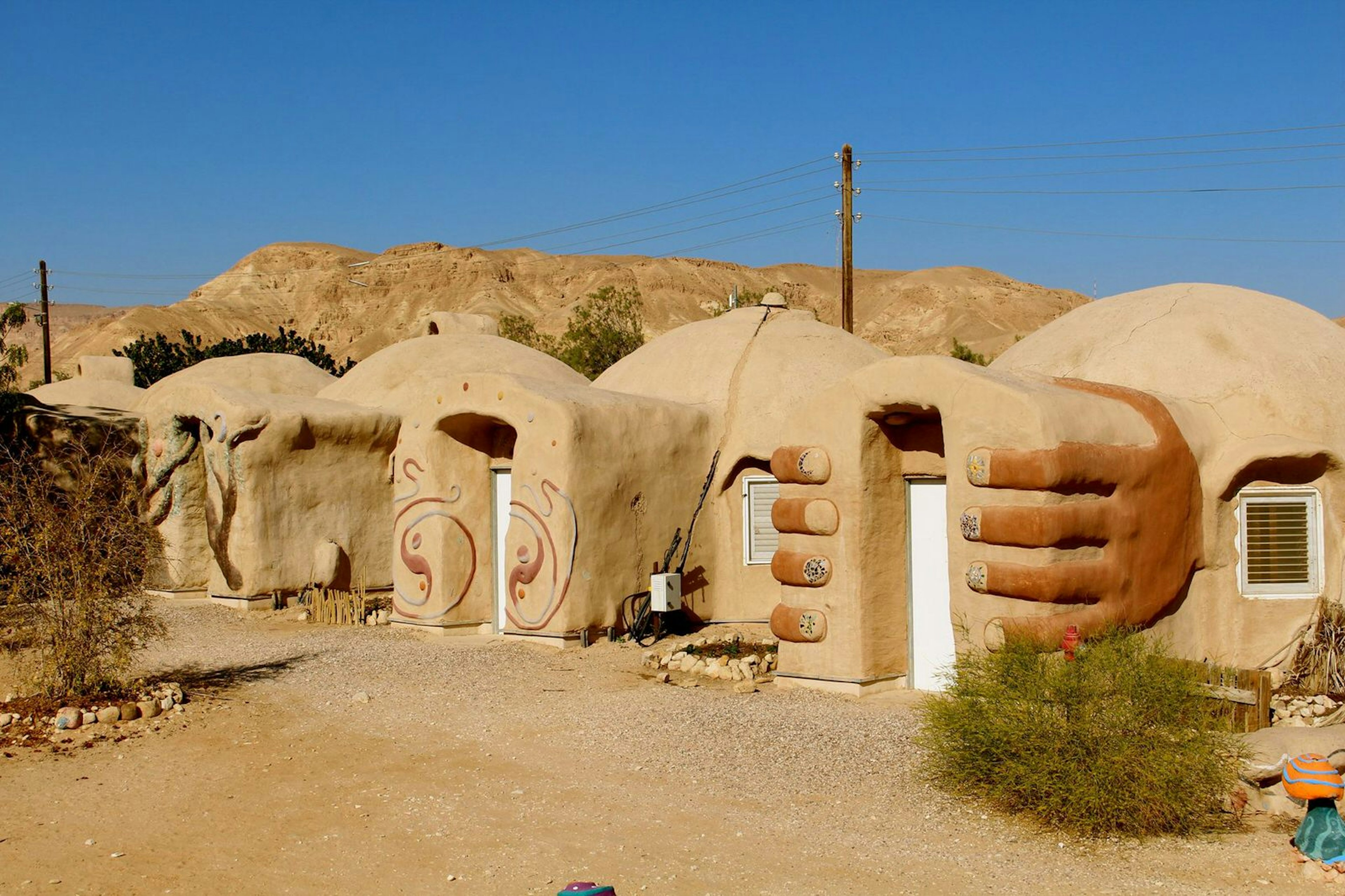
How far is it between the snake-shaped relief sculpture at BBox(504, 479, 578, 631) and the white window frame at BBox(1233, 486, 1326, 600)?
650 centimetres

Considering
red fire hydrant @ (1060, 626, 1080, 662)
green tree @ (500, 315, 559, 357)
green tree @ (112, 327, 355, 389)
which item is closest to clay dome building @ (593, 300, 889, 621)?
red fire hydrant @ (1060, 626, 1080, 662)

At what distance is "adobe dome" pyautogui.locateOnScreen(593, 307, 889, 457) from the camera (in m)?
14.3

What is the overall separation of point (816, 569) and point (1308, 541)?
4.54 metres

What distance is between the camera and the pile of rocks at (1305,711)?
916 cm

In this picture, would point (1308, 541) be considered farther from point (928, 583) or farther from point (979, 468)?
point (979, 468)

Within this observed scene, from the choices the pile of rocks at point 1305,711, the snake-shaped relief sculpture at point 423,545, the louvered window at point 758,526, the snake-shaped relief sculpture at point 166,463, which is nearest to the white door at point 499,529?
the snake-shaped relief sculpture at point 423,545

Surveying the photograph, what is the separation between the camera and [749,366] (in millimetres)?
14844

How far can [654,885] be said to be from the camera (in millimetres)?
5941

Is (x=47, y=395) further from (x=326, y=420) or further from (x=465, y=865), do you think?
(x=465, y=865)

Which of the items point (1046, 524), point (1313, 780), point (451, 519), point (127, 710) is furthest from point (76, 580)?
point (1313, 780)

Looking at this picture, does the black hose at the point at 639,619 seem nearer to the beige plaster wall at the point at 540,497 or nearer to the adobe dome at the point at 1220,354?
the beige plaster wall at the point at 540,497

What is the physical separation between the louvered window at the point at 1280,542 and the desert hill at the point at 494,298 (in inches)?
2243

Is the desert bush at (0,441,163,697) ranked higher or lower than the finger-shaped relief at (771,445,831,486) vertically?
lower

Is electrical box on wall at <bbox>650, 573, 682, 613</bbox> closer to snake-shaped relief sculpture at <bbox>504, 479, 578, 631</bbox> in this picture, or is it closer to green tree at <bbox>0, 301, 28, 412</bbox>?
snake-shaped relief sculpture at <bbox>504, 479, 578, 631</bbox>
